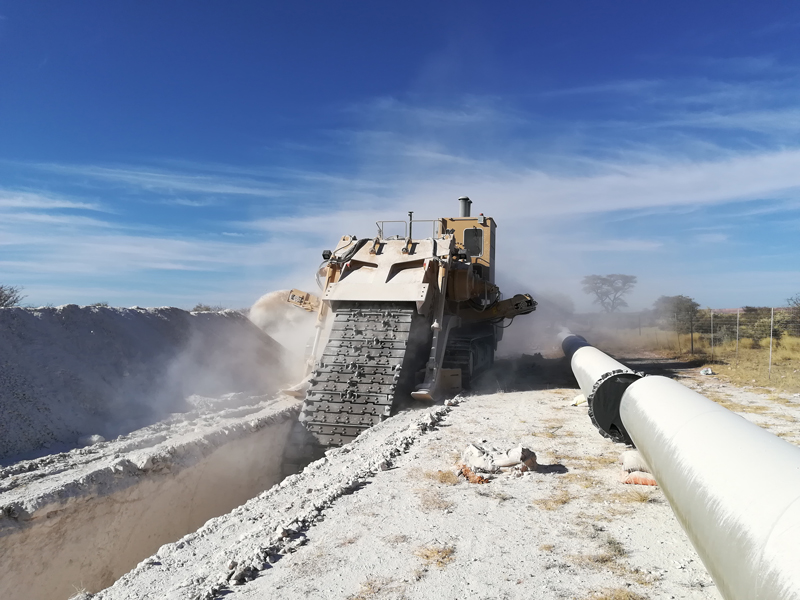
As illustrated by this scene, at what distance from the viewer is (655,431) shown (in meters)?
4.53

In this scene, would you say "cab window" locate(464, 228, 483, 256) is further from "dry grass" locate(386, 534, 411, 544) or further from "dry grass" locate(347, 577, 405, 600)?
"dry grass" locate(347, 577, 405, 600)

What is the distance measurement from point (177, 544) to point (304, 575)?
160 cm

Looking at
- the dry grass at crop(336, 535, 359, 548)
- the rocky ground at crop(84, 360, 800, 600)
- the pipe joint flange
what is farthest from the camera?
the pipe joint flange

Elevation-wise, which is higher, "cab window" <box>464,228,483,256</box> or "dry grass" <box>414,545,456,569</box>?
"cab window" <box>464,228,483,256</box>

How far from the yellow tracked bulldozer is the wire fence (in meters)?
7.45

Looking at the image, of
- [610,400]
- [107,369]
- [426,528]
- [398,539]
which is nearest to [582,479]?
[610,400]

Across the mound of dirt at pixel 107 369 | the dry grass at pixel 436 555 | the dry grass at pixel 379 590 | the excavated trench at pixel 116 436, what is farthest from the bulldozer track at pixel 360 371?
the dry grass at pixel 379 590

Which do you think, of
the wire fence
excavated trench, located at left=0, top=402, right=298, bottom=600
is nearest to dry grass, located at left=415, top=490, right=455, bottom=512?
excavated trench, located at left=0, top=402, right=298, bottom=600

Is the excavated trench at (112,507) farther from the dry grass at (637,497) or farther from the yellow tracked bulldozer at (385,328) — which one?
the dry grass at (637,497)

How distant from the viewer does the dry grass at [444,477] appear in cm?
533

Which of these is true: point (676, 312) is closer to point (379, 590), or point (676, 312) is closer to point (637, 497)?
point (637, 497)

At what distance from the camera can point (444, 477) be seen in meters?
5.43

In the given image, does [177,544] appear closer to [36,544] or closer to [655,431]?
[36,544]

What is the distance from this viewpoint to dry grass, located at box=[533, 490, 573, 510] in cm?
461
